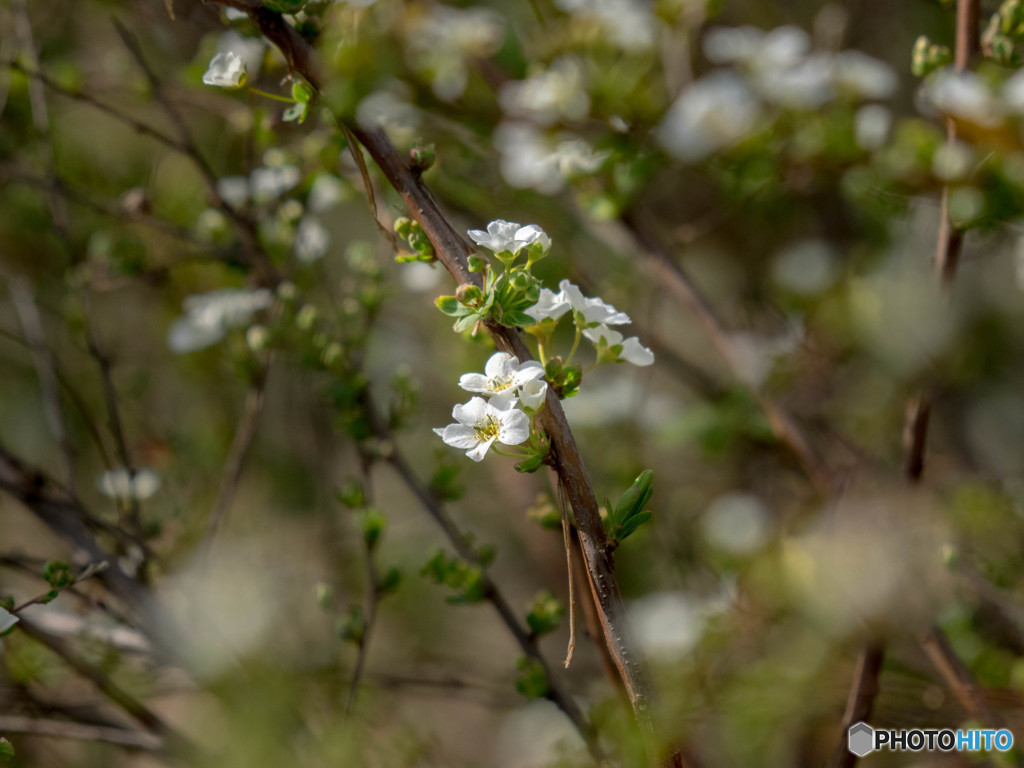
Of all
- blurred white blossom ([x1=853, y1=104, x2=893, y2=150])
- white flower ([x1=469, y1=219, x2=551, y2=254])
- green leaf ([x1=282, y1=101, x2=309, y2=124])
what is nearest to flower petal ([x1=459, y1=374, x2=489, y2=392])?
white flower ([x1=469, y1=219, x2=551, y2=254])

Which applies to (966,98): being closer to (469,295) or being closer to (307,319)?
(469,295)

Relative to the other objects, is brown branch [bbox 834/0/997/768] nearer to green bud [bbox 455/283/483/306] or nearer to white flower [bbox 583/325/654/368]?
white flower [bbox 583/325/654/368]

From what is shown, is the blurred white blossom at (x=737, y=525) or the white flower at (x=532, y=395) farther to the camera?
the blurred white blossom at (x=737, y=525)

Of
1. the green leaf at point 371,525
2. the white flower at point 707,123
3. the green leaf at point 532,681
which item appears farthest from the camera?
the white flower at point 707,123

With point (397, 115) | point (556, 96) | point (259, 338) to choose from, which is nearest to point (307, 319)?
point (259, 338)

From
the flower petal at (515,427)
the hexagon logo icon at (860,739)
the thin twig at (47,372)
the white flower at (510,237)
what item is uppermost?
the white flower at (510,237)

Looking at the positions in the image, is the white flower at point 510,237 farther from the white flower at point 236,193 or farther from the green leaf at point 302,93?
the white flower at point 236,193

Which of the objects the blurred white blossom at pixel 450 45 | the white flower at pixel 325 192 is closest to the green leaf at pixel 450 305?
the white flower at pixel 325 192

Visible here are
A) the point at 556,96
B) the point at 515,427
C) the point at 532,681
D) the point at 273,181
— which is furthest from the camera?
the point at 556,96
